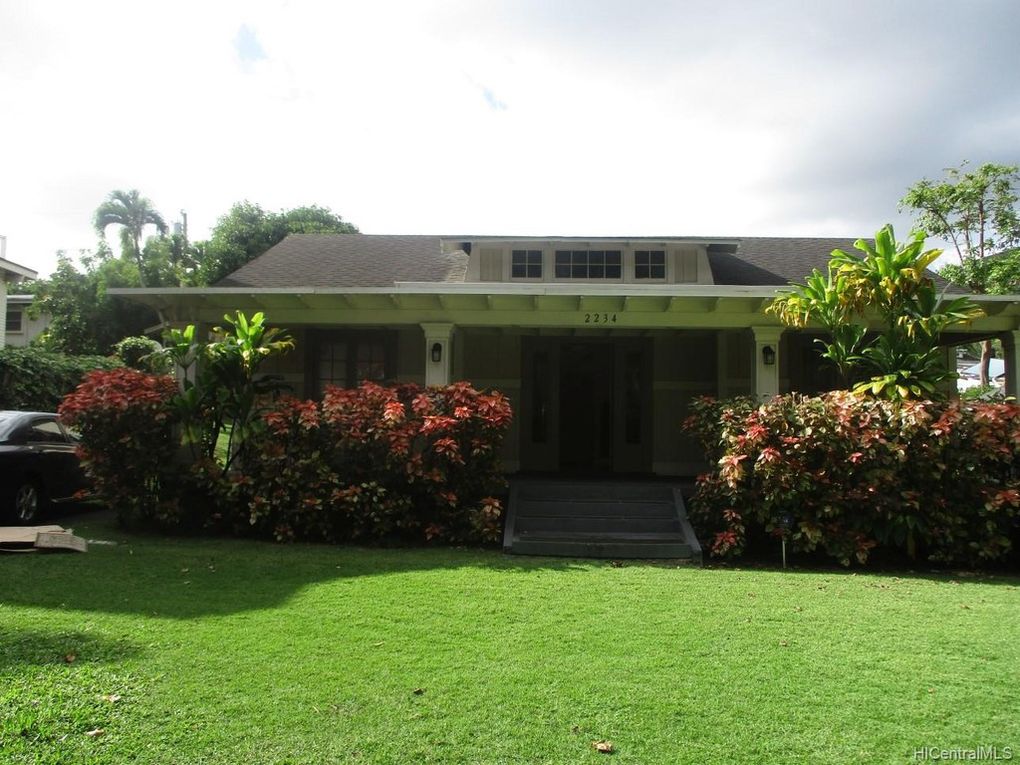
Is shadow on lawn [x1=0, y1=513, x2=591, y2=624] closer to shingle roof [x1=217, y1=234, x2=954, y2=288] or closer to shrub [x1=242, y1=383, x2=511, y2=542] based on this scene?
shrub [x1=242, y1=383, x2=511, y2=542]

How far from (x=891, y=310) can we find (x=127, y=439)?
30.0ft

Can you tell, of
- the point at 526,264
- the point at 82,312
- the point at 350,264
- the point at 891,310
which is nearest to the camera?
the point at 891,310

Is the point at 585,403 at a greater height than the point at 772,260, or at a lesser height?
lesser

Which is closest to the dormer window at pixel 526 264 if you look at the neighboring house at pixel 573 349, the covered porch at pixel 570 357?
the neighboring house at pixel 573 349

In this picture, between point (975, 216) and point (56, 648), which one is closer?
point (56, 648)

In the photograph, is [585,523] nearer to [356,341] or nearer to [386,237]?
[356,341]

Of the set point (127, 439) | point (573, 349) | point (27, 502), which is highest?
point (573, 349)

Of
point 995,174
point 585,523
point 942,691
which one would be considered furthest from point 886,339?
point 995,174

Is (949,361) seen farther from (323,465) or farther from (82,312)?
(82,312)

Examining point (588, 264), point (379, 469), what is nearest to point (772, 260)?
point (588, 264)

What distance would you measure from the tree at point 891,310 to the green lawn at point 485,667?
2607 mm

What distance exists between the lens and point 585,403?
12242 millimetres

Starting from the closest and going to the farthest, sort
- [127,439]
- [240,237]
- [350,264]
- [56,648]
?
[56,648]
[127,439]
[350,264]
[240,237]

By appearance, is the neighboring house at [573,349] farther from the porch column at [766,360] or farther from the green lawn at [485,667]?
the green lawn at [485,667]
